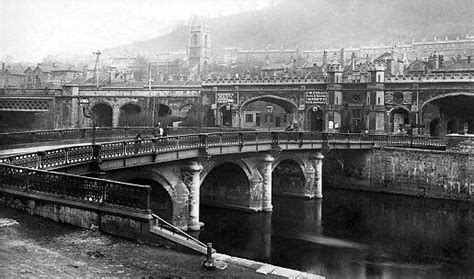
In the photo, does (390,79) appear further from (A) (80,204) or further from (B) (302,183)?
(A) (80,204)

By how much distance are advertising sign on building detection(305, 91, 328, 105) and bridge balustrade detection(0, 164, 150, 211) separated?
46878 millimetres

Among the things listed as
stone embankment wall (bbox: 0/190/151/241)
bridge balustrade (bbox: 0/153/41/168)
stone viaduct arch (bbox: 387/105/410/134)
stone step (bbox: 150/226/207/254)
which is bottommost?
stone step (bbox: 150/226/207/254)

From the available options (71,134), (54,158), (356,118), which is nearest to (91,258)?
(54,158)

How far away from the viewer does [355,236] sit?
32.0 metres

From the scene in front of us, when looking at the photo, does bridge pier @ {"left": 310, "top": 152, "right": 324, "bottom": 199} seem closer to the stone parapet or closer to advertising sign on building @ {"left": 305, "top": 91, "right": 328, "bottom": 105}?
the stone parapet

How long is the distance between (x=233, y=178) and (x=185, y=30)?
15826 centimetres

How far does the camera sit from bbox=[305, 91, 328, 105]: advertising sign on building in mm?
60094

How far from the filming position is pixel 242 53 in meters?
143

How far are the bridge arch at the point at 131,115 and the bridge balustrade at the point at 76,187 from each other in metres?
53.0

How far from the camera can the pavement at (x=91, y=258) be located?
12008 millimetres

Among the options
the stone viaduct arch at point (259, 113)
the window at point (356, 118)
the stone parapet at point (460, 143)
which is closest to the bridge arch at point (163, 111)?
the stone viaduct arch at point (259, 113)

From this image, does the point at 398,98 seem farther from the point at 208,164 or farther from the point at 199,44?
the point at 199,44

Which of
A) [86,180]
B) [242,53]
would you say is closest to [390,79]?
[86,180]

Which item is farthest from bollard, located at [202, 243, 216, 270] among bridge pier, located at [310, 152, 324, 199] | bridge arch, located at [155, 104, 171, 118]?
bridge arch, located at [155, 104, 171, 118]
